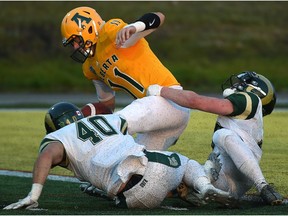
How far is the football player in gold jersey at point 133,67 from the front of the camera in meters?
7.51

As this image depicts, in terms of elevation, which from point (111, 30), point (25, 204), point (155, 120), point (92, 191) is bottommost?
point (92, 191)

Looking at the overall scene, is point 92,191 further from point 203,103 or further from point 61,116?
point 203,103

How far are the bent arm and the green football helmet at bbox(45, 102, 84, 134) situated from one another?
2.58ft

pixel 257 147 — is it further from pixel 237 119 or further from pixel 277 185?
pixel 277 185

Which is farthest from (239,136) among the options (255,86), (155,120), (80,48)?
(80,48)

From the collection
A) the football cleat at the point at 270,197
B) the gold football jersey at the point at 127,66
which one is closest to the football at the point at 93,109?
the gold football jersey at the point at 127,66

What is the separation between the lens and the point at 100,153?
642 centimetres

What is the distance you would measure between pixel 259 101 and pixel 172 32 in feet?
73.1

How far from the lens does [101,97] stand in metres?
8.62

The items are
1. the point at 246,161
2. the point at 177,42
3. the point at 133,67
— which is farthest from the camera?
the point at 177,42

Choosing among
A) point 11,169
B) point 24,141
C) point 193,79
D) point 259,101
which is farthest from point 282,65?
point 259,101

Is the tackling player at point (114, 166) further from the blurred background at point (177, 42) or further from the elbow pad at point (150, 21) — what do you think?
the blurred background at point (177, 42)

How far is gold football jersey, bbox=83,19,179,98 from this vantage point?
25.9 ft

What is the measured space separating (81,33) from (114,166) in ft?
6.95
